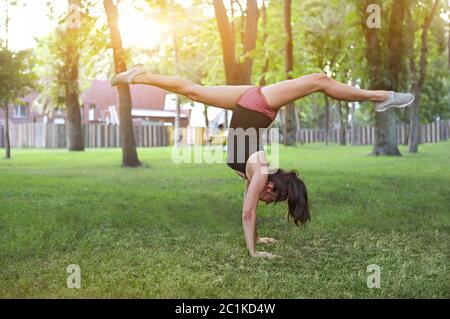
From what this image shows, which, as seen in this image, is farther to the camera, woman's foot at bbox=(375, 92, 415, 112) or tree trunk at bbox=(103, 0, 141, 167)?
tree trunk at bbox=(103, 0, 141, 167)

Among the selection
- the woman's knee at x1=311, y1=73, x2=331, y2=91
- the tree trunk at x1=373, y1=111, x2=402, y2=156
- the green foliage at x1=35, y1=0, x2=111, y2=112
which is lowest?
the tree trunk at x1=373, y1=111, x2=402, y2=156

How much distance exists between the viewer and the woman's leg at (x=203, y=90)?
20.6ft

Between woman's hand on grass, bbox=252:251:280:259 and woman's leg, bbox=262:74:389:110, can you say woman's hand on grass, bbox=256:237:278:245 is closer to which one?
woman's hand on grass, bbox=252:251:280:259

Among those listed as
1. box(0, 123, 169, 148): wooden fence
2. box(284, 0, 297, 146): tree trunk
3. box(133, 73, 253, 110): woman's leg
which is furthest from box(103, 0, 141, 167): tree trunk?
box(0, 123, 169, 148): wooden fence

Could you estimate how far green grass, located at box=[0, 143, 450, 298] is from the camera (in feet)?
16.2

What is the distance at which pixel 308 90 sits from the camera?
20.2 feet

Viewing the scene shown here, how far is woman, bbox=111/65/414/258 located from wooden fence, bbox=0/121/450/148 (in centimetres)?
3062

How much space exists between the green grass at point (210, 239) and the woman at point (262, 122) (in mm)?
649

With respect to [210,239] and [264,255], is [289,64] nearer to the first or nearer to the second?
[210,239]

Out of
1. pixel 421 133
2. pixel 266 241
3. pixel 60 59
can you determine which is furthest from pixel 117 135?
pixel 266 241

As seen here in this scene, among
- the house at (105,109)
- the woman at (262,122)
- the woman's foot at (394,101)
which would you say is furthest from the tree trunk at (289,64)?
the house at (105,109)

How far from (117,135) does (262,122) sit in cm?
3574
